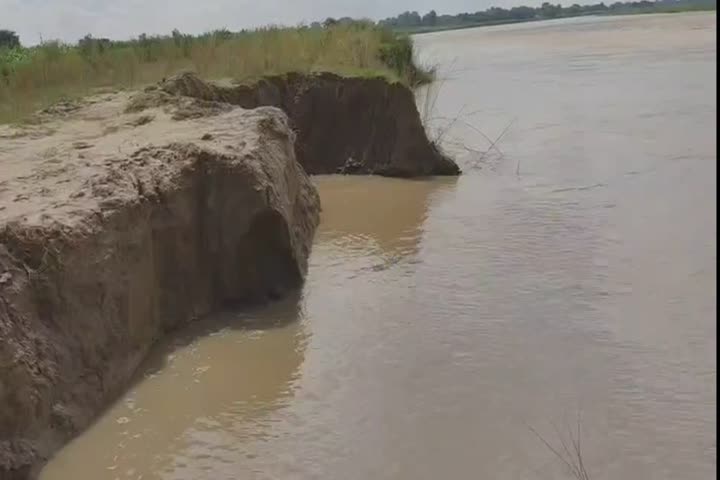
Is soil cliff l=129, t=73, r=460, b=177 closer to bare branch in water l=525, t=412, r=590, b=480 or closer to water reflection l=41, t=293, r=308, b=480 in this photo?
water reflection l=41, t=293, r=308, b=480

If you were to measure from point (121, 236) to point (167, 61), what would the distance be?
8.00 meters

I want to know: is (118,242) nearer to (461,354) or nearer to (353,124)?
(461,354)

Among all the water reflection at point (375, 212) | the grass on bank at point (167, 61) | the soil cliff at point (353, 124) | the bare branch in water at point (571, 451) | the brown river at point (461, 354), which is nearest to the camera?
the bare branch in water at point (571, 451)

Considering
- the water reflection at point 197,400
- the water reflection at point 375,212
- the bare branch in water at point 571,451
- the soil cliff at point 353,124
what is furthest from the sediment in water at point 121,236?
the bare branch in water at point 571,451

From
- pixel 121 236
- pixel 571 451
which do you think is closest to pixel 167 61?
pixel 121 236

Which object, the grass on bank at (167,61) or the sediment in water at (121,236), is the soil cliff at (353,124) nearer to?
the grass on bank at (167,61)

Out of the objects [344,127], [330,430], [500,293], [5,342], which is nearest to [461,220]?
[500,293]

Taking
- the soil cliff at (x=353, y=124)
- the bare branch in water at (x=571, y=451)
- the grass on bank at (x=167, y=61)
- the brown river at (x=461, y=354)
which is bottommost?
the bare branch in water at (x=571, y=451)

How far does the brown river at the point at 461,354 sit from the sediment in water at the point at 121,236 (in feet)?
0.68

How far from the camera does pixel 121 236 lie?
5.63m

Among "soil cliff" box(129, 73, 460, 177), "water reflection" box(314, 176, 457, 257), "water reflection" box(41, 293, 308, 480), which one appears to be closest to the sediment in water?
"water reflection" box(41, 293, 308, 480)

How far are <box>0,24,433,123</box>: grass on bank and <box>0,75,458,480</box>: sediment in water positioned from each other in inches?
52.4

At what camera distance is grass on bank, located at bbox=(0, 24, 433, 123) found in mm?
10781

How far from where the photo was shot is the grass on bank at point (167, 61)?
35.4ft
